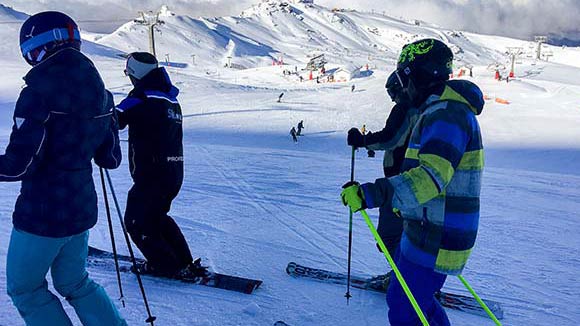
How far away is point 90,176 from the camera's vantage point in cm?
223

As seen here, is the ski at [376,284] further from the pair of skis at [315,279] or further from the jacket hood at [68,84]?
the jacket hood at [68,84]

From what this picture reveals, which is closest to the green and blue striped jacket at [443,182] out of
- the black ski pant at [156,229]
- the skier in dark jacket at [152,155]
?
the skier in dark jacket at [152,155]

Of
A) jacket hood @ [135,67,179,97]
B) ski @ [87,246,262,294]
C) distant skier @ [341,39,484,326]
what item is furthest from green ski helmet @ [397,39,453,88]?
ski @ [87,246,262,294]

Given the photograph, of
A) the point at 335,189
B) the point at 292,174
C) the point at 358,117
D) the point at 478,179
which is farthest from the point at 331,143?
the point at 478,179

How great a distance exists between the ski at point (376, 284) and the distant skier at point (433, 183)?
127 cm

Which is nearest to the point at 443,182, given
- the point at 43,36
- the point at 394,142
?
the point at 394,142

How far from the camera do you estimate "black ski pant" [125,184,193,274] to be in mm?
3369

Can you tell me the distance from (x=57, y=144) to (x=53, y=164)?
0.10 metres

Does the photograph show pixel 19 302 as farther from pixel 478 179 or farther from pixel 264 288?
pixel 478 179

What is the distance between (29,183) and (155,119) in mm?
1235

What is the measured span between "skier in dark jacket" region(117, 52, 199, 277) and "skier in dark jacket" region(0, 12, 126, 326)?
888 mm

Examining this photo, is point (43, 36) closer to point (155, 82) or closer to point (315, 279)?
point (155, 82)

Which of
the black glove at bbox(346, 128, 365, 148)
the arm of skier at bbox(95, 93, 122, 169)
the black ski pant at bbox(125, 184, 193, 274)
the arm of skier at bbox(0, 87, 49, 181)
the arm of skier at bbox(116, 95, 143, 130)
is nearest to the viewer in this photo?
the arm of skier at bbox(0, 87, 49, 181)

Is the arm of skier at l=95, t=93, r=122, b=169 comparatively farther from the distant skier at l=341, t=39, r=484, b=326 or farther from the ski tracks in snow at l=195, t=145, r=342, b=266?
the ski tracks in snow at l=195, t=145, r=342, b=266
